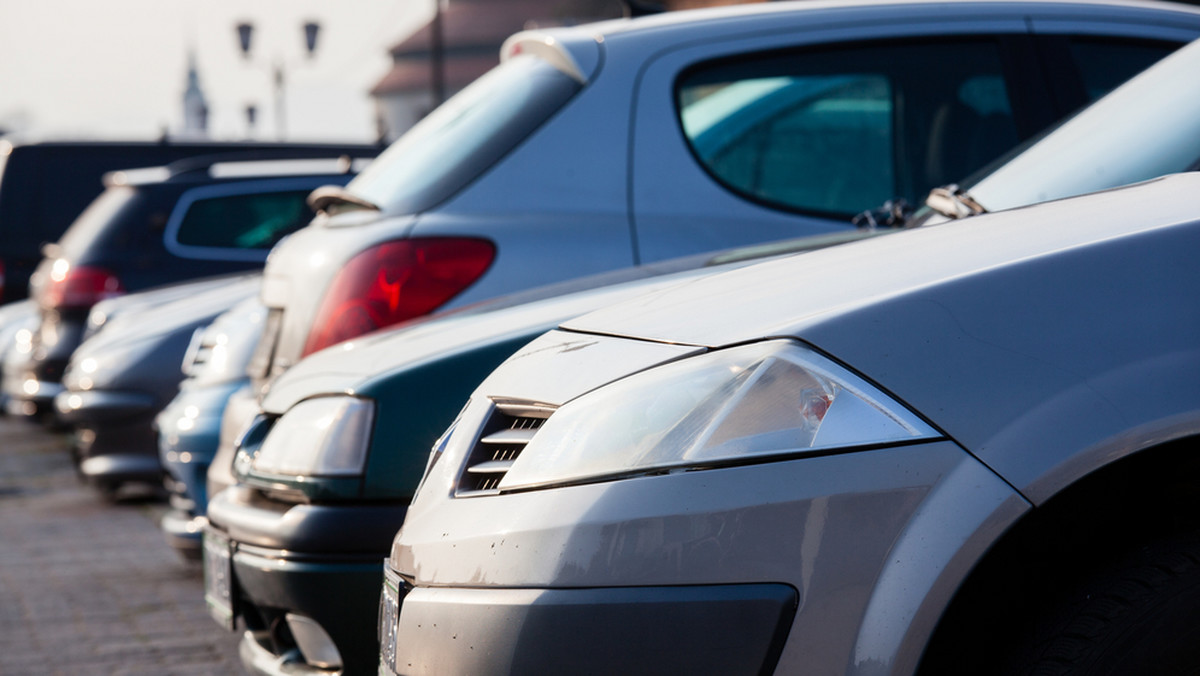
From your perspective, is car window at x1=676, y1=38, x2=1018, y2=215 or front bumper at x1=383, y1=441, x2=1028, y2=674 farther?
car window at x1=676, y1=38, x2=1018, y2=215

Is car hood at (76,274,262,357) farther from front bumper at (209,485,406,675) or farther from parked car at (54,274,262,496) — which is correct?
front bumper at (209,485,406,675)

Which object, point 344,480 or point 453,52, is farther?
point 453,52

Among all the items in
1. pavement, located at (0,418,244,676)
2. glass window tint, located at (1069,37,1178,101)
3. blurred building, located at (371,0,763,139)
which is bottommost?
pavement, located at (0,418,244,676)

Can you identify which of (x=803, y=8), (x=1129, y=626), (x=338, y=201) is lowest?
(x=1129, y=626)

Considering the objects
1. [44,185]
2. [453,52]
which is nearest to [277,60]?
[44,185]

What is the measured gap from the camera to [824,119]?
13.1 ft

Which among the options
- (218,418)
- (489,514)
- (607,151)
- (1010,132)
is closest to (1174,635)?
(489,514)

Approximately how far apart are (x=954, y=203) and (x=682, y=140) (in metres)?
0.98

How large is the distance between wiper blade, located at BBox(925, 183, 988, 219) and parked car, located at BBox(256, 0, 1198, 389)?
749 mm

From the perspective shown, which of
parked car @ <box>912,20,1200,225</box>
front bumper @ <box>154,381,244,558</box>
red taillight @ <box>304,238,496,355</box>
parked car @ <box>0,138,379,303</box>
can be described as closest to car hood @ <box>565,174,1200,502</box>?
parked car @ <box>912,20,1200,225</box>

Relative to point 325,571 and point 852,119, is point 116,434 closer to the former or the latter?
point 852,119

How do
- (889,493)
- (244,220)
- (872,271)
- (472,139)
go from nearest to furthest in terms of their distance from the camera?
(889,493)
(872,271)
(472,139)
(244,220)

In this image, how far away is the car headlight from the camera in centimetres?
174

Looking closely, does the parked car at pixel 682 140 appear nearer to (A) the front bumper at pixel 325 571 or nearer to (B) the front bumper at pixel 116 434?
(A) the front bumper at pixel 325 571
